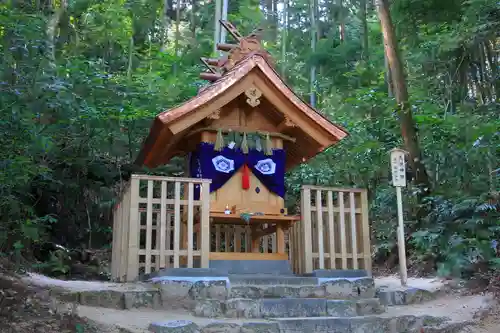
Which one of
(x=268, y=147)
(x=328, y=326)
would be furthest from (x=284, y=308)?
(x=268, y=147)

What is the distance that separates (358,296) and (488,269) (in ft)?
6.88

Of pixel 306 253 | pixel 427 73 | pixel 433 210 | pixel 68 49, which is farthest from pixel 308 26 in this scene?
pixel 306 253

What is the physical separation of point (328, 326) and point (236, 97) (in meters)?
4.13

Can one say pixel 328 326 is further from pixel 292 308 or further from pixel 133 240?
pixel 133 240

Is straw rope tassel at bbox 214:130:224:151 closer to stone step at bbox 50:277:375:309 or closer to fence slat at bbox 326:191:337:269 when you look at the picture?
fence slat at bbox 326:191:337:269

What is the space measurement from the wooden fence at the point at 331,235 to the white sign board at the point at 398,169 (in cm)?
63

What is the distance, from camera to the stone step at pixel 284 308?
5.52 metres

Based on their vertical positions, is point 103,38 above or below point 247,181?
above

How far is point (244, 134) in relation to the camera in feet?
26.8

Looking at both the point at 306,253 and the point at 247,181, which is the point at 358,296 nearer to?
the point at 306,253

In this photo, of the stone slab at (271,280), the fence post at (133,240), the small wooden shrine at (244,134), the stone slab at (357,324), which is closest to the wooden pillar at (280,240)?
the small wooden shrine at (244,134)

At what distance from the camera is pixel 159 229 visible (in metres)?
6.95

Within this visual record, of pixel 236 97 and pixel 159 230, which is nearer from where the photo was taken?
pixel 159 230

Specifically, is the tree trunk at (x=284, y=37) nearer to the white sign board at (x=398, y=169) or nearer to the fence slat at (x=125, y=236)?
the white sign board at (x=398, y=169)
